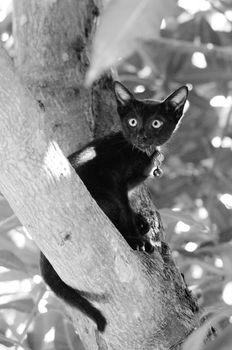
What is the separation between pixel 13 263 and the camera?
3229mm

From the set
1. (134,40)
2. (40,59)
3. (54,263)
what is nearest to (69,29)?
(40,59)

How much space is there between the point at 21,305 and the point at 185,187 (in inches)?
76.8

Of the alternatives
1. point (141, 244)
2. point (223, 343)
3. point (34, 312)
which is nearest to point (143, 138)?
point (141, 244)

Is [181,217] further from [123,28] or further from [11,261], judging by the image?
[123,28]

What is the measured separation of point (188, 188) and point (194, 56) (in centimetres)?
116

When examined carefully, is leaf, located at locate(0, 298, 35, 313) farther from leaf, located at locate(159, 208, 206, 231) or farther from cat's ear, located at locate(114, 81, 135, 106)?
cat's ear, located at locate(114, 81, 135, 106)

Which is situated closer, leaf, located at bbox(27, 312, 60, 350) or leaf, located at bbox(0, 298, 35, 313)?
leaf, located at bbox(27, 312, 60, 350)

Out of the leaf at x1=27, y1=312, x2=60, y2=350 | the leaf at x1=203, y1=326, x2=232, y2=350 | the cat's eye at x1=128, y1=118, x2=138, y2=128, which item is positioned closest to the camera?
the leaf at x1=203, y1=326, x2=232, y2=350

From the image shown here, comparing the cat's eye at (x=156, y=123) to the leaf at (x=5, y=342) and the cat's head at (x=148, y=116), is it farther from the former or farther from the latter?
the leaf at (x=5, y=342)

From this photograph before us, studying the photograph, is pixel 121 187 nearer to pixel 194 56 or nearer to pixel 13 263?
pixel 13 263

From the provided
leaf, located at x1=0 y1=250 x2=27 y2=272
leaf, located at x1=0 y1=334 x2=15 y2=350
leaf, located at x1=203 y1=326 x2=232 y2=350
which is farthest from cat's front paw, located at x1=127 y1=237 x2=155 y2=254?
leaf, located at x1=203 y1=326 x2=232 y2=350

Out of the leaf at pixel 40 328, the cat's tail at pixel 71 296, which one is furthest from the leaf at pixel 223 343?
the leaf at pixel 40 328

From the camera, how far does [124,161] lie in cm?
338

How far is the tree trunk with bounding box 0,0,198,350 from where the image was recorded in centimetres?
210
